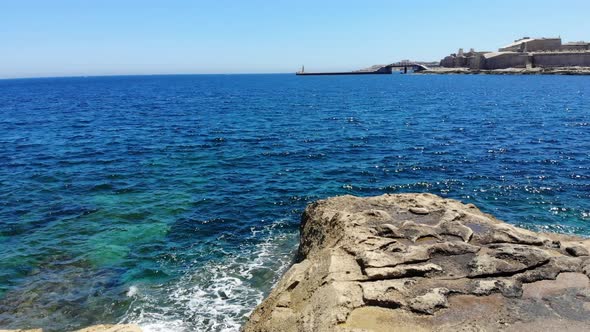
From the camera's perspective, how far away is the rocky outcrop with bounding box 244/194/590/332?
9062 millimetres

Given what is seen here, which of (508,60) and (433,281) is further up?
(508,60)

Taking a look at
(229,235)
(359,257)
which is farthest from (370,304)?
(229,235)

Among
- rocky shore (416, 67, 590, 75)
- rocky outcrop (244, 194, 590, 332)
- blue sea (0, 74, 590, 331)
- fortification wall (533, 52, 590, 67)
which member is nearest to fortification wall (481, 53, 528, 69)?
rocky shore (416, 67, 590, 75)

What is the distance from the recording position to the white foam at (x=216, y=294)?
13.5 meters

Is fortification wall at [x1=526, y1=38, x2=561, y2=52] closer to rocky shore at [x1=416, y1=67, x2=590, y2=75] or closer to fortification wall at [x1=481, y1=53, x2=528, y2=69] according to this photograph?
fortification wall at [x1=481, y1=53, x2=528, y2=69]

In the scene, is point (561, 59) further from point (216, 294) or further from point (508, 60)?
point (216, 294)

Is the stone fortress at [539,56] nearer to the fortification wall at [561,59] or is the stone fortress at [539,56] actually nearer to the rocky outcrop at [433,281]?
the fortification wall at [561,59]

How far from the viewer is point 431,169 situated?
96.8ft

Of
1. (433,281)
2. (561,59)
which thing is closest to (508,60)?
(561,59)

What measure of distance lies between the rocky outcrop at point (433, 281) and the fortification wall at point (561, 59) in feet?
538

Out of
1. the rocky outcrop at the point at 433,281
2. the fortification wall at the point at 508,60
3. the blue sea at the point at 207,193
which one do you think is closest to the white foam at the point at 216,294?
the blue sea at the point at 207,193

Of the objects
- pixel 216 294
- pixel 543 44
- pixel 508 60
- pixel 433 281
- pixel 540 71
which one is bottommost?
pixel 216 294

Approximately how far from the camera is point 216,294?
15.1 meters

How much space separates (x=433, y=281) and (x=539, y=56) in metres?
175
